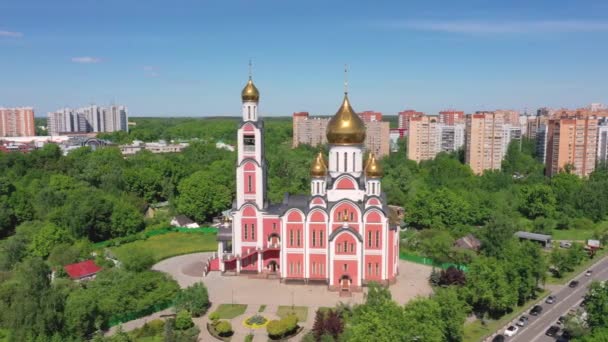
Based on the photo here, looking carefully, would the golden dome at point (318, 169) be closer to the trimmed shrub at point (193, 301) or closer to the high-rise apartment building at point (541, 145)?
the trimmed shrub at point (193, 301)

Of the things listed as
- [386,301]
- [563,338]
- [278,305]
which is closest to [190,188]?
[278,305]

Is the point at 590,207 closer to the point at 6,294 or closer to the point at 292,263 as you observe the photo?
the point at 292,263

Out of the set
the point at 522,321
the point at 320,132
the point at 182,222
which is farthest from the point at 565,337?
the point at 320,132

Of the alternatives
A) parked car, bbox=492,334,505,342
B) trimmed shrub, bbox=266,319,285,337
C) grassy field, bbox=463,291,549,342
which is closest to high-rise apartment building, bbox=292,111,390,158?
grassy field, bbox=463,291,549,342

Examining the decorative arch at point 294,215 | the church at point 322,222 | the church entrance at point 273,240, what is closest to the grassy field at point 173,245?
the church at point 322,222

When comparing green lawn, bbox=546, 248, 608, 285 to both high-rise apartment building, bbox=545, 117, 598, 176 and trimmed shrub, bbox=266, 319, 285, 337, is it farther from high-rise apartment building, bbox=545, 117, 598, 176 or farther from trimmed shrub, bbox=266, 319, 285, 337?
high-rise apartment building, bbox=545, 117, 598, 176

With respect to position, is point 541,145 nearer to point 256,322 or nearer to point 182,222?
point 182,222
